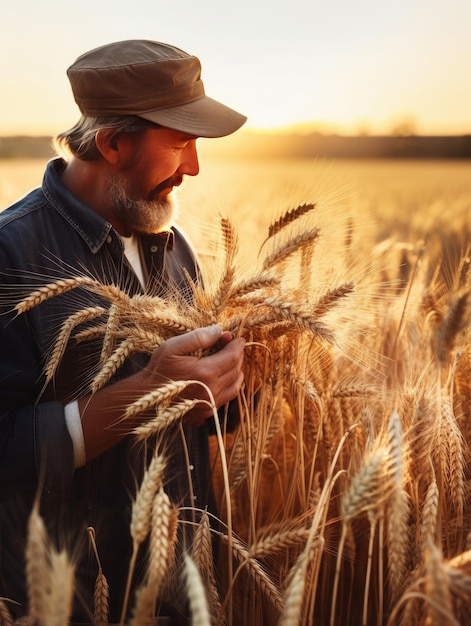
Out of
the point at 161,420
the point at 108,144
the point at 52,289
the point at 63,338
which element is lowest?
the point at 161,420

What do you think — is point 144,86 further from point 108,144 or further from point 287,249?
point 287,249

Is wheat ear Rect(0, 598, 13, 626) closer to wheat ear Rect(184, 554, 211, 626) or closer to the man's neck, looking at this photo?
wheat ear Rect(184, 554, 211, 626)

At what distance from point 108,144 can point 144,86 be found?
0.76ft

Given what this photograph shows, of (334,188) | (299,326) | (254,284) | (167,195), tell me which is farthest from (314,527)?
(167,195)

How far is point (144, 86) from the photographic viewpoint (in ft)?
6.43

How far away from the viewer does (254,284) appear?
149 centimetres

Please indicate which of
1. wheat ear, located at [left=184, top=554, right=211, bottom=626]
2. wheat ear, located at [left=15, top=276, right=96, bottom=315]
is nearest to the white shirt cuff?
wheat ear, located at [left=15, top=276, right=96, bottom=315]

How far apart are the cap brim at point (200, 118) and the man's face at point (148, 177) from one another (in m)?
0.06

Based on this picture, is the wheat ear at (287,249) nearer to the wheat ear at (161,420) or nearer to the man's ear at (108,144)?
the wheat ear at (161,420)

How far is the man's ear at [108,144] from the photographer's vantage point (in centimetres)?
195

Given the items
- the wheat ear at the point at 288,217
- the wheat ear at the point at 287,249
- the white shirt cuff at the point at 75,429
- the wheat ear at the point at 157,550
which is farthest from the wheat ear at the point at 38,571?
the wheat ear at the point at 288,217

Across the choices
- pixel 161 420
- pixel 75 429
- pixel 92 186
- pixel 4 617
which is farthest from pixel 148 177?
pixel 4 617

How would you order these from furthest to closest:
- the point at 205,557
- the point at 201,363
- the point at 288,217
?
the point at 288,217, the point at 201,363, the point at 205,557

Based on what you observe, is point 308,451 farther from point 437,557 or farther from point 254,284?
point 437,557
